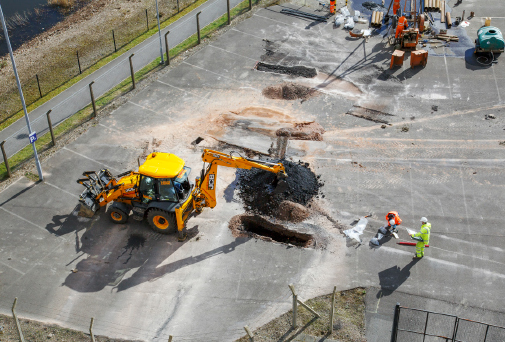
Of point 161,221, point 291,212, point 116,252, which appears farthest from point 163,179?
point 291,212

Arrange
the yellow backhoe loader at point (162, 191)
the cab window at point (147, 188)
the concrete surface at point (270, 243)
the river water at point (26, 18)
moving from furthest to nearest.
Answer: the river water at point (26, 18) → the cab window at point (147, 188) → the yellow backhoe loader at point (162, 191) → the concrete surface at point (270, 243)

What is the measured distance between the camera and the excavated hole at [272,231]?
17.7 metres

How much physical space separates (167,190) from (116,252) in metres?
2.64

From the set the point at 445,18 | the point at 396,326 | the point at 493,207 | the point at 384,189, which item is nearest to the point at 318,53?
the point at 445,18

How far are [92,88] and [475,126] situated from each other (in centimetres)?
1768

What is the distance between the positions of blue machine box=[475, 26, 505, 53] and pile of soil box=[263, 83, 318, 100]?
9.19 meters

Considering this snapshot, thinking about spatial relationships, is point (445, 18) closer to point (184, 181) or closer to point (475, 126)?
point (475, 126)

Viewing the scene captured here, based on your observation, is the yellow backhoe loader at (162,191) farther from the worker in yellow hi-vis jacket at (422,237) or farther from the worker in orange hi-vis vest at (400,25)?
the worker in orange hi-vis vest at (400,25)

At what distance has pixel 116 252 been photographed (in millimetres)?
17062

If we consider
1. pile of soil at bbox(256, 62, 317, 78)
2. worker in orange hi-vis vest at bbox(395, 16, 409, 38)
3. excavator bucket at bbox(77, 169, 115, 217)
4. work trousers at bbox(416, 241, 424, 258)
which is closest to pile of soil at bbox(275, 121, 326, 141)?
pile of soil at bbox(256, 62, 317, 78)

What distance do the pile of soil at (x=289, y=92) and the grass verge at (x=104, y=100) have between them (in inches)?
244

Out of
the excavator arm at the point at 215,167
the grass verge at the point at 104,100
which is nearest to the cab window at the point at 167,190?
the excavator arm at the point at 215,167

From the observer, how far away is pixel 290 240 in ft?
58.4

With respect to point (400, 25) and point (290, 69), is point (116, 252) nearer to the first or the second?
point (290, 69)
